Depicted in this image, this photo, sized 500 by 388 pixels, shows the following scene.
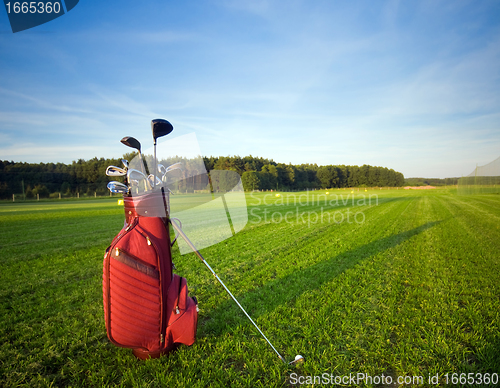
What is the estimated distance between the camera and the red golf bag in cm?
240

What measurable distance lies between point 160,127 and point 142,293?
5.44 ft

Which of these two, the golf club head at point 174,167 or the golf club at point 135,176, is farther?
the golf club head at point 174,167

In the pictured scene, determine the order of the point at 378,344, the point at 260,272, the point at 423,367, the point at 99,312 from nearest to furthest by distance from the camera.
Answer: the point at 423,367
the point at 378,344
the point at 99,312
the point at 260,272

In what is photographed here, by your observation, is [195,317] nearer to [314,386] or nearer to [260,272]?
[314,386]

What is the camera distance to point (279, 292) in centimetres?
444

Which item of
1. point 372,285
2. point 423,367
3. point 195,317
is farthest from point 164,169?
point 372,285

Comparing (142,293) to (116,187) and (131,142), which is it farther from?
(131,142)

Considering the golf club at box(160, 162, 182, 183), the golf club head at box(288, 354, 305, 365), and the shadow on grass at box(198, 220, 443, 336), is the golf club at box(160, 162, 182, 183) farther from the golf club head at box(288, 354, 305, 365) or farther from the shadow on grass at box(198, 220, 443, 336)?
the golf club head at box(288, 354, 305, 365)

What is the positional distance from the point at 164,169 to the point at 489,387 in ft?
12.8

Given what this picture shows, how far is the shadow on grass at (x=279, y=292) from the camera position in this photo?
135 inches

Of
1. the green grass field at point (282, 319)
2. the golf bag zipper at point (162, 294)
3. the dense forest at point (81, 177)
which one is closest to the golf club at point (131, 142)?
the golf bag zipper at point (162, 294)

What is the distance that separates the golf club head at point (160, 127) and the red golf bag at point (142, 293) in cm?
67

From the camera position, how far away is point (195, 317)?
8.71 feet

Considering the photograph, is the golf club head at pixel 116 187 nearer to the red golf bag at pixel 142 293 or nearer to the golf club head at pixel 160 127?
the red golf bag at pixel 142 293
